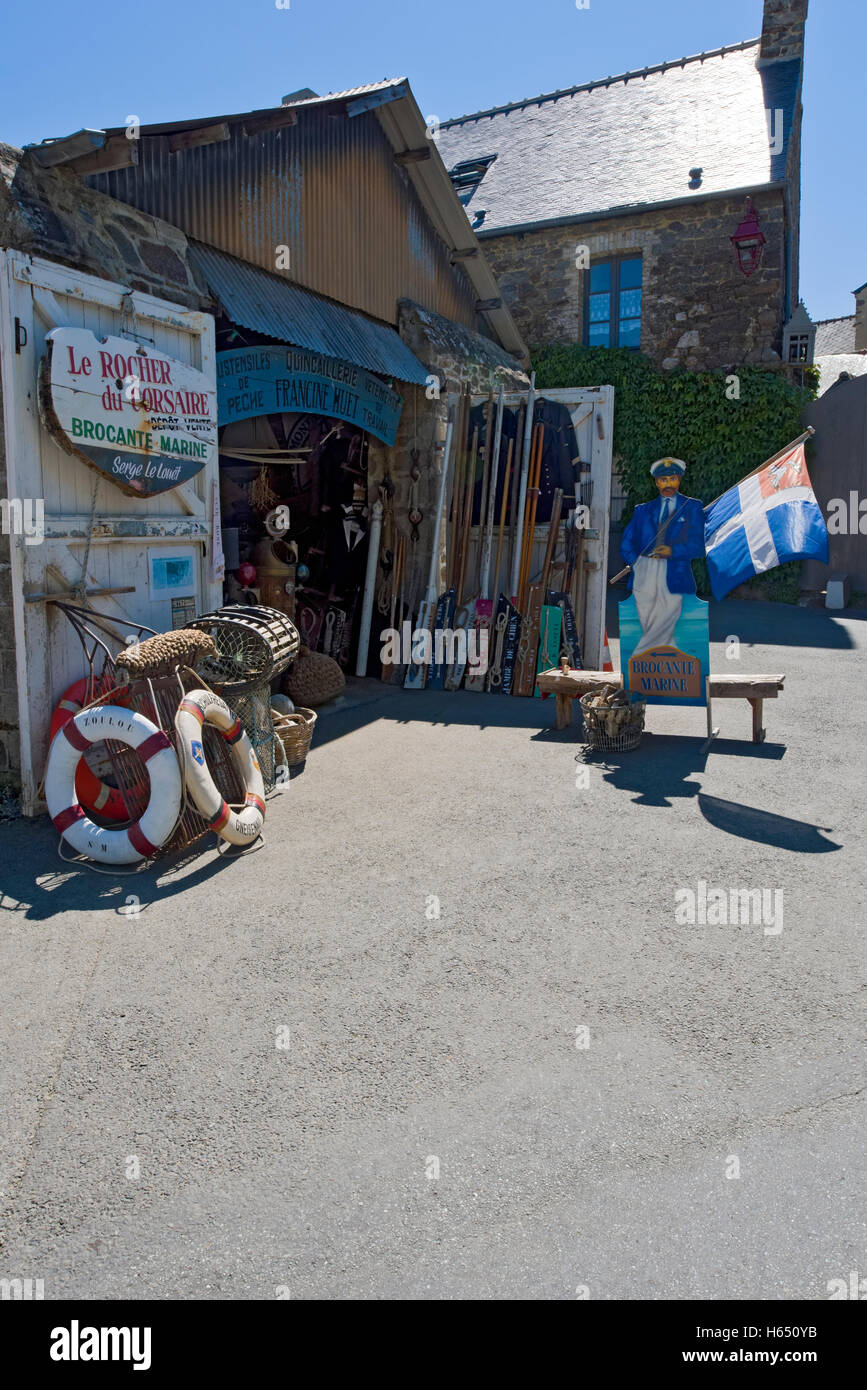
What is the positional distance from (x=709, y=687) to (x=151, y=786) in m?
4.48

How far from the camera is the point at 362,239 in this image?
32.9 ft

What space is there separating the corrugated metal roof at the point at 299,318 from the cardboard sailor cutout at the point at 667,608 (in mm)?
3214

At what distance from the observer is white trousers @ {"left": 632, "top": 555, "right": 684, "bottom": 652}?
771 centimetres

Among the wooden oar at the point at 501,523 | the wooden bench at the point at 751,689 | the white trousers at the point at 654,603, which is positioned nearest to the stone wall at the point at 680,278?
the wooden oar at the point at 501,523

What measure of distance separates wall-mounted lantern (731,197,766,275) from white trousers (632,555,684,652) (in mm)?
11815

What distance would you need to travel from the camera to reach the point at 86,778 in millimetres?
5875

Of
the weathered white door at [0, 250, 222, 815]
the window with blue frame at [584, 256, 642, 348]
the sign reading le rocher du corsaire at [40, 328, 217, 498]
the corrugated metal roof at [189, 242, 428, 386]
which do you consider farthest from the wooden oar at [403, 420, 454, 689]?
the window with blue frame at [584, 256, 642, 348]

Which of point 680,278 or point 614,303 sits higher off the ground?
point 680,278

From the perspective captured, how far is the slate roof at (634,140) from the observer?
17.8 m

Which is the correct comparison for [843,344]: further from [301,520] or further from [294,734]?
[294,734]

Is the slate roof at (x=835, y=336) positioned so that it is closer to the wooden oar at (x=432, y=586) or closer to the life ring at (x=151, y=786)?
the wooden oar at (x=432, y=586)

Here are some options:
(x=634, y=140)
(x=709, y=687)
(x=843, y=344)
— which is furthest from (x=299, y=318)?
(x=843, y=344)

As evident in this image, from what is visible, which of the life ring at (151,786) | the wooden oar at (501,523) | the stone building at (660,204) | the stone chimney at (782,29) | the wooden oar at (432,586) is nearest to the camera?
the life ring at (151,786)
